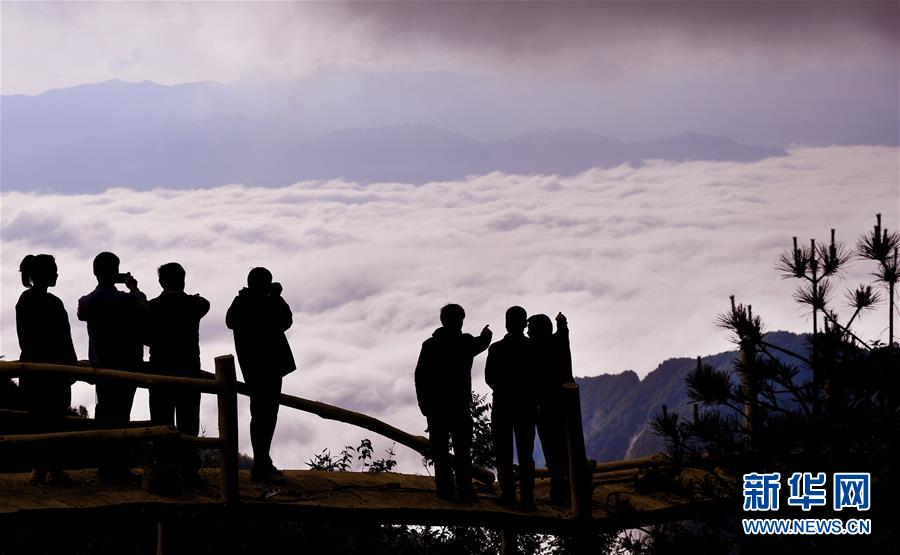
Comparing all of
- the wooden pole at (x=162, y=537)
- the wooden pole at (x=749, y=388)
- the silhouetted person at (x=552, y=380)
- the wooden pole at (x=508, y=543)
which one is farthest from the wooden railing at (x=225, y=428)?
the wooden pole at (x=508, y=543)

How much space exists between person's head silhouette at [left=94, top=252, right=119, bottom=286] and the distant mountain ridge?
5706 inches

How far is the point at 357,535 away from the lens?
17.2m

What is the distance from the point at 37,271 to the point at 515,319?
4274 millimetres

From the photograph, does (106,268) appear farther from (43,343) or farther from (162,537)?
(162,537)

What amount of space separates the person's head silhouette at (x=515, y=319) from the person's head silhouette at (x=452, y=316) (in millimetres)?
444

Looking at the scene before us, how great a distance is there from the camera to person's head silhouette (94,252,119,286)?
9.70m

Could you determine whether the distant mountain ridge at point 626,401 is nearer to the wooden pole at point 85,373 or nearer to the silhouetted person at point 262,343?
the silhouetted person at point 262,343

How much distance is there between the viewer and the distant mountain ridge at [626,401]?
6319 inches

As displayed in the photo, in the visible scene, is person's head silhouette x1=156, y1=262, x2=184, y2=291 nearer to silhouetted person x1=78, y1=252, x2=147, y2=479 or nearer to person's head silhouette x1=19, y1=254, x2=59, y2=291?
silhouetted person x1=78, y1=252, x2=147, y2=479

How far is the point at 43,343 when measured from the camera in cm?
973

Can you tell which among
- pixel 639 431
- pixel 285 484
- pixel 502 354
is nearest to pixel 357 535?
pixel 285 484

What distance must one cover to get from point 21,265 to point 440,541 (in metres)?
9.44

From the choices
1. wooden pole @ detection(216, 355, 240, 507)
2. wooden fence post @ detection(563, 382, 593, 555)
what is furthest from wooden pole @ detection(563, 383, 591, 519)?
wooden pole @ detection(216, 355, 240, 507)

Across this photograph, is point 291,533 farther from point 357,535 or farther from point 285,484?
point 285,484
